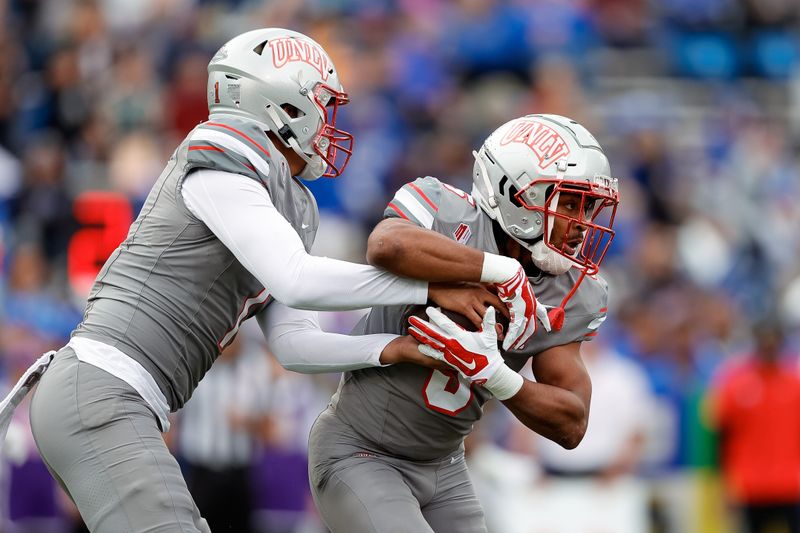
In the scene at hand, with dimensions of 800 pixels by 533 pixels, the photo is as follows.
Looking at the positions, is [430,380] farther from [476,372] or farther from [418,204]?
[418,204]

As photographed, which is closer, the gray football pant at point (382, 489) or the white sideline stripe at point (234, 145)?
the white sideline stripe at point (234, 145)

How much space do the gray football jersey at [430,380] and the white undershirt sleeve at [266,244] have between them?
34 cm

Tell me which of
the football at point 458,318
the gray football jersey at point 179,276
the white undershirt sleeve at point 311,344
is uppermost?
the gray football jersey at point 179,276

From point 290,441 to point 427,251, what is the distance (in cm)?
418

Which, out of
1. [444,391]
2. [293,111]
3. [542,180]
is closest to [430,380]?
[444,391]

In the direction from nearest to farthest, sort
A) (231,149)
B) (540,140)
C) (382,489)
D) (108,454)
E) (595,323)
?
(108,454) < (231,149) < (382,489) < (540,140) < (595,323)

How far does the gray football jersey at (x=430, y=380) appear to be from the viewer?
3980mm

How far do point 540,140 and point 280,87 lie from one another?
78 centimetres

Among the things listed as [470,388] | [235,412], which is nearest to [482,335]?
[470,388]

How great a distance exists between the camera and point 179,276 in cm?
372

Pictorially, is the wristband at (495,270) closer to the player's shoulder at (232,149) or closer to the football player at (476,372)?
the football player at (476,372)

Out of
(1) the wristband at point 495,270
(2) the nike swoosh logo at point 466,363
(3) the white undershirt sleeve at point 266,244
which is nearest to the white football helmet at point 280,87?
(3) the white undershirt sleeve at point 266,244

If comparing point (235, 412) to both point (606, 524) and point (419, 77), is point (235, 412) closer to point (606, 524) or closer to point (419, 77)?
point (606, 524)

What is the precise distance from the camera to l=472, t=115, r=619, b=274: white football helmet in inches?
156
